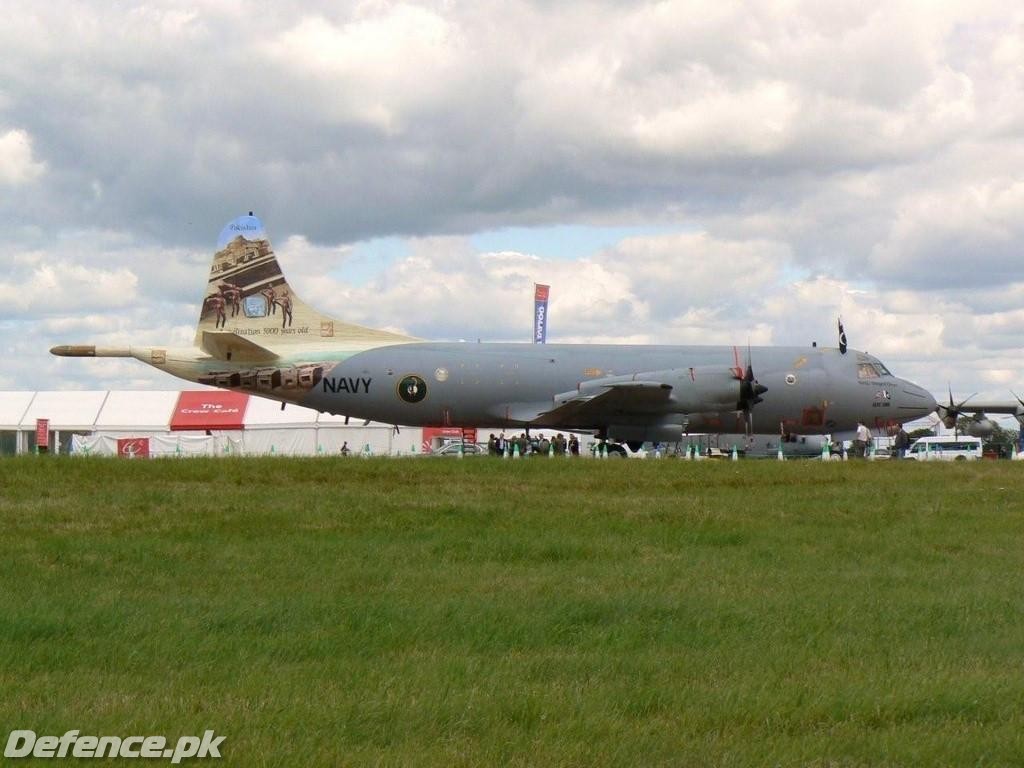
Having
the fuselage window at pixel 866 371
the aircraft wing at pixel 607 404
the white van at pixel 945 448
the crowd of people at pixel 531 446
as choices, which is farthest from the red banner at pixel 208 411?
the white van at pixel 945 448

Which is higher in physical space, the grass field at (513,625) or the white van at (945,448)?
the white van at (945,448)

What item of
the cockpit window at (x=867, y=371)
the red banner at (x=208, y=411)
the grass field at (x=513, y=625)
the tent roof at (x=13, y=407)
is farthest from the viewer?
the tent roof at (x=13, y=407)

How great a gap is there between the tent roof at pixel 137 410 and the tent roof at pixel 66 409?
670 mm

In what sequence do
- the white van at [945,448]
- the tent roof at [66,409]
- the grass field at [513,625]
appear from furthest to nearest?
the white van at [945,448], the tent roof at [66,409], the grass field at [513,625]

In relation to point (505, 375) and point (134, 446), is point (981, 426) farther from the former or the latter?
point (134, 446)

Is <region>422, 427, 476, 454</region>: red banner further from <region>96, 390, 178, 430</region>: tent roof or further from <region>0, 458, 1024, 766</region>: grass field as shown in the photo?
<region>0, 458, 1024, 766</region>: grass field

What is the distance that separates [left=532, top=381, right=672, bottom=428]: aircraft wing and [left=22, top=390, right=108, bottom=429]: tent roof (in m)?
40.7

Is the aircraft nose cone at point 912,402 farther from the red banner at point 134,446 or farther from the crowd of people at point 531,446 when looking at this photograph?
the red banner at point 134,446

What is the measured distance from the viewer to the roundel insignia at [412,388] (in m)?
44.2

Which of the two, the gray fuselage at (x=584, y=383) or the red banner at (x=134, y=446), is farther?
the red banner at (x=134, y=446)

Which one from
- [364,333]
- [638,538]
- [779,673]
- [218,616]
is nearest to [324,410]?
[364,333]

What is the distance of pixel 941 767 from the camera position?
8383mm

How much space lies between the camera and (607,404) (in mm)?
43906

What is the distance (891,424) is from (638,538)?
28966 mm
